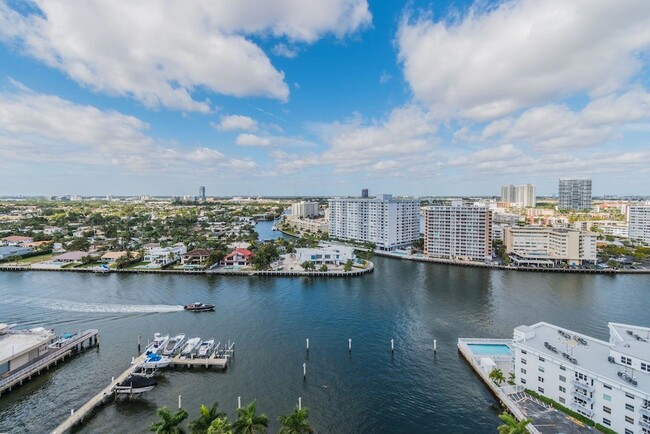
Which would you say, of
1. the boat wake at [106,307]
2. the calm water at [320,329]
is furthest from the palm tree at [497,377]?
the boat wake at [106,307]

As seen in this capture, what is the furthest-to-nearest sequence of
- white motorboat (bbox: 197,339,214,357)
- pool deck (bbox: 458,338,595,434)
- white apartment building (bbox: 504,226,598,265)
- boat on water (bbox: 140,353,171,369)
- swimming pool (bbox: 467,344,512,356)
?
white apartment building (bbox: 504,226,598,265) < white motorboat (bbox: 197,339,214,357) < swimming pool (bbox: 467,344,512,356) < boat on water (bbox: 140,353,171,369) < pool deck (bbox: 458,338,595,434)

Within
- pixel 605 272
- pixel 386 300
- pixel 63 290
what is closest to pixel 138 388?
pixel 386 300

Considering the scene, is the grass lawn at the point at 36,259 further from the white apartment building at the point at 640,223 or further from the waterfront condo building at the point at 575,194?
the waterfront condo building at the point at 575,194

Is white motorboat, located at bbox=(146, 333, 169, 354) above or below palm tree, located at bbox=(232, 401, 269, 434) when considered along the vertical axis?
below

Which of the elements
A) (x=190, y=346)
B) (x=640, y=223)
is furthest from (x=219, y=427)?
(x=640, y=223)

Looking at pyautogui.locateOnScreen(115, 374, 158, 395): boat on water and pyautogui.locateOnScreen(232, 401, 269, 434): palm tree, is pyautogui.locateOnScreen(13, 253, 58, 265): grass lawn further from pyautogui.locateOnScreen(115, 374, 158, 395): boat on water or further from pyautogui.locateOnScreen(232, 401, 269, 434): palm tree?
pyautogui.locateOnScreen(232, 401, 269, 434): palm tree

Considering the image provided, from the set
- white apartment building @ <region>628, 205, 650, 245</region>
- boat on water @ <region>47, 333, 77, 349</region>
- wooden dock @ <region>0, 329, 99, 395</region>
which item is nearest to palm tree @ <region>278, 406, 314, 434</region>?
wooden dock @ <region>0, 329, 99, 395</region>
